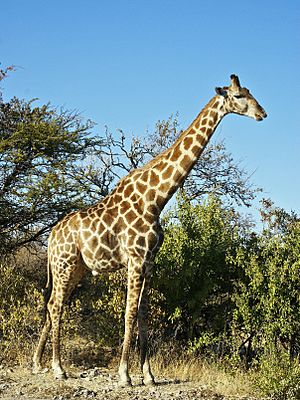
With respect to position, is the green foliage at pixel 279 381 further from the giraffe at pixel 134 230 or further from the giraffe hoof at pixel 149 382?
the giraffe at pixel 134 230

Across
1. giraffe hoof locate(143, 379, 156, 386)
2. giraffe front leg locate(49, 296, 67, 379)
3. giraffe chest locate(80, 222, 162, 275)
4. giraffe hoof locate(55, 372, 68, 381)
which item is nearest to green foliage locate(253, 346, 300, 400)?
giraffe hoof locate(143, 379, 156, 386)

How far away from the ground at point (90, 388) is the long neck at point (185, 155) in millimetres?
2691

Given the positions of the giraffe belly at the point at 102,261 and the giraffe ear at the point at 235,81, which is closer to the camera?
the giraffe ear at the point at 235,81

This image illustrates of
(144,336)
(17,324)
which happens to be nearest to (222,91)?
(144,336)

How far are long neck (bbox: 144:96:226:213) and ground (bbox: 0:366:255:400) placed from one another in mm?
2691

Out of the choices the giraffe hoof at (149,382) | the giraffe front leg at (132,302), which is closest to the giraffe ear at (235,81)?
the giraffe front leg at (132,302)

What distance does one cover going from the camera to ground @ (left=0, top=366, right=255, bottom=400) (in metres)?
8.26

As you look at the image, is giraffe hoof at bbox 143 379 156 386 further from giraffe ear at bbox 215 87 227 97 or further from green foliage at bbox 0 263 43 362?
giraffe ear at bbox 215 87 227 97

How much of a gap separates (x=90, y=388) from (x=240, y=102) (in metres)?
4.84

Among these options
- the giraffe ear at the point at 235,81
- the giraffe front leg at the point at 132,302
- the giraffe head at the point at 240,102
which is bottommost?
the giraffe front leg at the point at 132,302

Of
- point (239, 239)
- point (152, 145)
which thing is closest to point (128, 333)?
point (239, 239)

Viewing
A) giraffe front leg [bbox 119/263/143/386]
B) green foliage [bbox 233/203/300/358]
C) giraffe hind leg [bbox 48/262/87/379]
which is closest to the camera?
giraffe front leg [bbox 119/263/143/386]

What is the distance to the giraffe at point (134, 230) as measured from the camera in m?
9.03

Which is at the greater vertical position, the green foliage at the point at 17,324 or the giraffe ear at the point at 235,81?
the giraffe ear at the point at 235,81
